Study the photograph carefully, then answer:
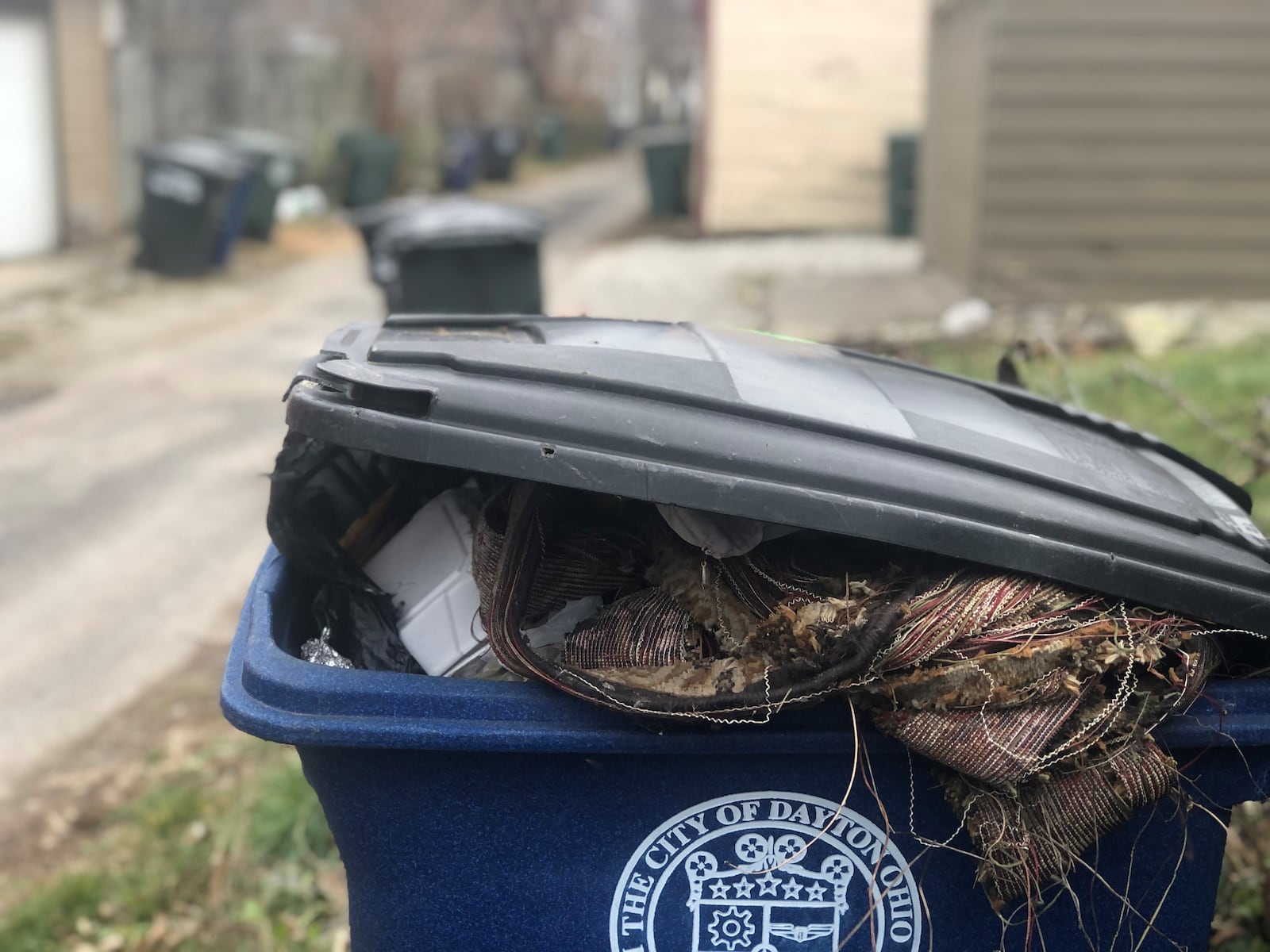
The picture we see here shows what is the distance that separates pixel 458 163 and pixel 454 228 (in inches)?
665

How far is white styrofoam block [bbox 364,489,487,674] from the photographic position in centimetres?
186

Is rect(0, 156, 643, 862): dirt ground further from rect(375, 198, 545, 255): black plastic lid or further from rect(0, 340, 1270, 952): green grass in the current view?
rect(375, 198, 545, 255): black plastic lid

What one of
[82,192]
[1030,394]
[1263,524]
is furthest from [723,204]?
[1030,394]

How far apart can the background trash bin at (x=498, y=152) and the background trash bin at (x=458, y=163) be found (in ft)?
5.34

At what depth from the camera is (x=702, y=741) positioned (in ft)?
5.28

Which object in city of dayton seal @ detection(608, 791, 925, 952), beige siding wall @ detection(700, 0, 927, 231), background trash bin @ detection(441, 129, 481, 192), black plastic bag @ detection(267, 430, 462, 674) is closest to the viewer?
city of dayton seal @ detection(608, 791, 925, 952)

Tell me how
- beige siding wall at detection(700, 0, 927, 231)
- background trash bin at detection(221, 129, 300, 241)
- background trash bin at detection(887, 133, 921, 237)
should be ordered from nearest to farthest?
background trash bin at detection(887, 133, 921, 237)
background trash bin at detection(221, 129, 300, 241)
beige siding wall at detection(700, 0, 927, 231)

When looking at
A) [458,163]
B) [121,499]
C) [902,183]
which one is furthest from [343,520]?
[458,163]

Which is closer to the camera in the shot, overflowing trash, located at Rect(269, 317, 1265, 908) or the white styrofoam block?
overflowing trash, located at Rect(269, 317, 1265, 908)

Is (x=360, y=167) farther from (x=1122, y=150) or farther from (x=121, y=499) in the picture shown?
(x=121, y=499)

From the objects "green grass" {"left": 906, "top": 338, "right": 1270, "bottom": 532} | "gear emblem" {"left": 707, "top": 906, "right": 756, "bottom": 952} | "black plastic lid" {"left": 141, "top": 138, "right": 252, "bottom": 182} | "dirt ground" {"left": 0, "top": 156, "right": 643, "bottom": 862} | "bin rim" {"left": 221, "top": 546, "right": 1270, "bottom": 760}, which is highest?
"black plastic lid" {"left": 141, "top": 138, "right": 252, "bottom": 182}

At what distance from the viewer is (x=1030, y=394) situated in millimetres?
2404

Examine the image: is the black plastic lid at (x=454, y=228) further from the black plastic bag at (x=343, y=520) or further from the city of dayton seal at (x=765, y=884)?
the city of dayton seal at (x=765, y=884)

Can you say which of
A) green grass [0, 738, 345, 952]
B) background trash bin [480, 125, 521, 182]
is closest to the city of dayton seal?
green grass [0, 738, 345, 952]
